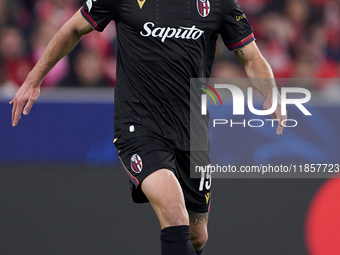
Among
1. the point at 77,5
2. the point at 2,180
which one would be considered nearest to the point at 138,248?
the point at 2,180

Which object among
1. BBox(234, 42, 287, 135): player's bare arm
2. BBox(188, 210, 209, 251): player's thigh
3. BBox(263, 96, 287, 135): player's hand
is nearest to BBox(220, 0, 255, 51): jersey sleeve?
BBox(234, 42, 287, 135): player's bare arm

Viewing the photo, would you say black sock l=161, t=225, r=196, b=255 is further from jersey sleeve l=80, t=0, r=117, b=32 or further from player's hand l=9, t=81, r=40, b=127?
jersey sleeve l=80, t=0, r=117, b=32

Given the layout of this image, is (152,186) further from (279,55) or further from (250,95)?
(279,55)

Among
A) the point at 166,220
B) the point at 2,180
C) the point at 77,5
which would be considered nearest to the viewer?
the point at 166,220

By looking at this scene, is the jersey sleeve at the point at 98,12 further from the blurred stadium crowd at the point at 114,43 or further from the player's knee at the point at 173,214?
the blurred stadium crowd at the point at 114,43

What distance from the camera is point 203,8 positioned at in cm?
381

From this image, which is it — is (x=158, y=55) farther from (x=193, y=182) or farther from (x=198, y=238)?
(x=198, y=238)

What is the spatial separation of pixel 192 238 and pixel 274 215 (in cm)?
124

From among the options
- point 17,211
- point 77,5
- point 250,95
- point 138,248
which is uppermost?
point 77,5

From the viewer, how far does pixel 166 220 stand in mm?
3363

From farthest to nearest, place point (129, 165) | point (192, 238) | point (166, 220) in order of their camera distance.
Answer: point (192, 238)
point (129, 165)
point (166, 220)

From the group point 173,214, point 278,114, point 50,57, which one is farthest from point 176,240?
point 50,57

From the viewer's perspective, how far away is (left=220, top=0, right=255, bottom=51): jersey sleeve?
390cm

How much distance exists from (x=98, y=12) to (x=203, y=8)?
2.29 ft
